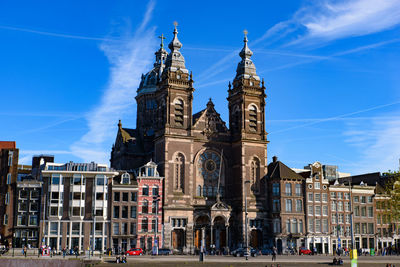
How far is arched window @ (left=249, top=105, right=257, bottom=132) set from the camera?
97562mm

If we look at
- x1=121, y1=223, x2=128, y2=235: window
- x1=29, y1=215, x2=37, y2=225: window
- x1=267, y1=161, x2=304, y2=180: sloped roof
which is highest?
x1=267, y1=161, x2=304, y2=180: sloped roof

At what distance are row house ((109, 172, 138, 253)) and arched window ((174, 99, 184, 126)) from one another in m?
14.2

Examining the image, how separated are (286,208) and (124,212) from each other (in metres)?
30.7

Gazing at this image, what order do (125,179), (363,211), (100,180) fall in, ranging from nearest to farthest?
1. (100,180)
2. (125,179)
3. (363,211)

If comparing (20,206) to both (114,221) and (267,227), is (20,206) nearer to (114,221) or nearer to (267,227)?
(114,221)

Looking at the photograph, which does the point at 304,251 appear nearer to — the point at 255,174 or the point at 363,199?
the point at 255,174

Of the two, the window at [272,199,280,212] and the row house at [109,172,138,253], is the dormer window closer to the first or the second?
the row house at [109,172,138,253]

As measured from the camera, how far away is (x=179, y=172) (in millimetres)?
89188

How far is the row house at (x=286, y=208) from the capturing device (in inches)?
3553

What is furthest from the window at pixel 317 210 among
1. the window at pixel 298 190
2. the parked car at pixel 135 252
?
the parked car at pixel 135 252

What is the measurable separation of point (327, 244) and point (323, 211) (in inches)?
252

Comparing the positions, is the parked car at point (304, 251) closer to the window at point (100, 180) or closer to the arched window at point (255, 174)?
the arched window at point (255, 174)

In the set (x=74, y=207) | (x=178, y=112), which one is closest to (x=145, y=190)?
(x=74, y=207)

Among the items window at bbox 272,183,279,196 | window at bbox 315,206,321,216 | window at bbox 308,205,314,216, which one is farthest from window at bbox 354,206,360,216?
window at bbox 272,183,279,196
